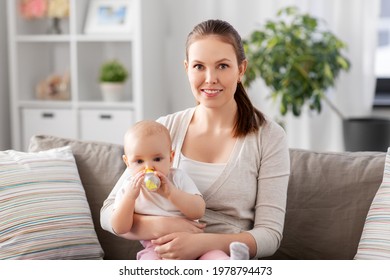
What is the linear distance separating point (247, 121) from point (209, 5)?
8.13 ft

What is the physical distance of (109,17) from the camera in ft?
13.4

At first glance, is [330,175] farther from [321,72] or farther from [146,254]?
[321,72]

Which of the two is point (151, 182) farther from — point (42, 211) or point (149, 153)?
point (42, 211)

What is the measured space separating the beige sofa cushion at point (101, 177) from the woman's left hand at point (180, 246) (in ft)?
1.38

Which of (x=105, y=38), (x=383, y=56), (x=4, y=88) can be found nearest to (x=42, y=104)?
(x=4, y=88)

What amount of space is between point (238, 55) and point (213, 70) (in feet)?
0.30

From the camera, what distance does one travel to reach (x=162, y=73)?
4297mm

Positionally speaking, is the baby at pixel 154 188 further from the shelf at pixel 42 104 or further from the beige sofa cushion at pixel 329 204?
the shelf at pixel 42 104

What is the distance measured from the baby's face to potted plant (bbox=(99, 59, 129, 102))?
2.42m

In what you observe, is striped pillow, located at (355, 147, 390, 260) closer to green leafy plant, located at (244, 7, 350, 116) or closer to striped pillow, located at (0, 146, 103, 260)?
striped pillow, located at (0, 146, 103, 260)

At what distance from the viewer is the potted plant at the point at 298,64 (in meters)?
3.65

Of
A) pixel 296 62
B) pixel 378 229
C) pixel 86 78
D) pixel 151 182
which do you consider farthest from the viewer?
pixel 86 78

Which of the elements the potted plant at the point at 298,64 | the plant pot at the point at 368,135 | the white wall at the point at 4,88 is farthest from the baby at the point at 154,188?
the white wall at the point at 4,88
